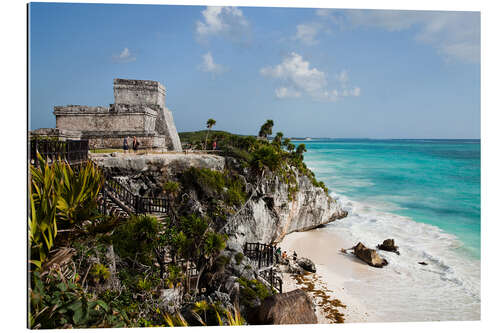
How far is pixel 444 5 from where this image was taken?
3.80m

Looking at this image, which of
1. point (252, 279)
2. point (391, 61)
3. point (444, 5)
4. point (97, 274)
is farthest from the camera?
point (252, 279)

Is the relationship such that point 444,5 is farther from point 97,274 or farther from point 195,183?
point 195,183

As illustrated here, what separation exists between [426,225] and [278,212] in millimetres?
5400

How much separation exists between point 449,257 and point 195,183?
8.28 m

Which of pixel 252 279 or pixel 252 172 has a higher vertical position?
pixel 252 172

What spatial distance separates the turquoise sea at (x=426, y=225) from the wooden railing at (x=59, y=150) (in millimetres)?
6475

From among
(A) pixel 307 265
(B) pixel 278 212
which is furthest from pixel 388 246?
(B) pixel 278 212

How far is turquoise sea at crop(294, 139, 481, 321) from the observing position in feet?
15.5

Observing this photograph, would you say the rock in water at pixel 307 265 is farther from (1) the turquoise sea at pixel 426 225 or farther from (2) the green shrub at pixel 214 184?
(2) the green shrub at pixel 214 184

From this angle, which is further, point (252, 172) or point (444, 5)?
point (252, 172)

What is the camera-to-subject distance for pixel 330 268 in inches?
334

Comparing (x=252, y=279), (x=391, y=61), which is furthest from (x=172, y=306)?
(x=391, y=61)

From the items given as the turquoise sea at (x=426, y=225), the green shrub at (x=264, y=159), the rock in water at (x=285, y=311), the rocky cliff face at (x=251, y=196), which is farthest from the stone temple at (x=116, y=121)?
the turquoise sea at (x=426, y=225)

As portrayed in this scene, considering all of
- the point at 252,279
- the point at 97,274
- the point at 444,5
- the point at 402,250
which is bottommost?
the point at 402,250
